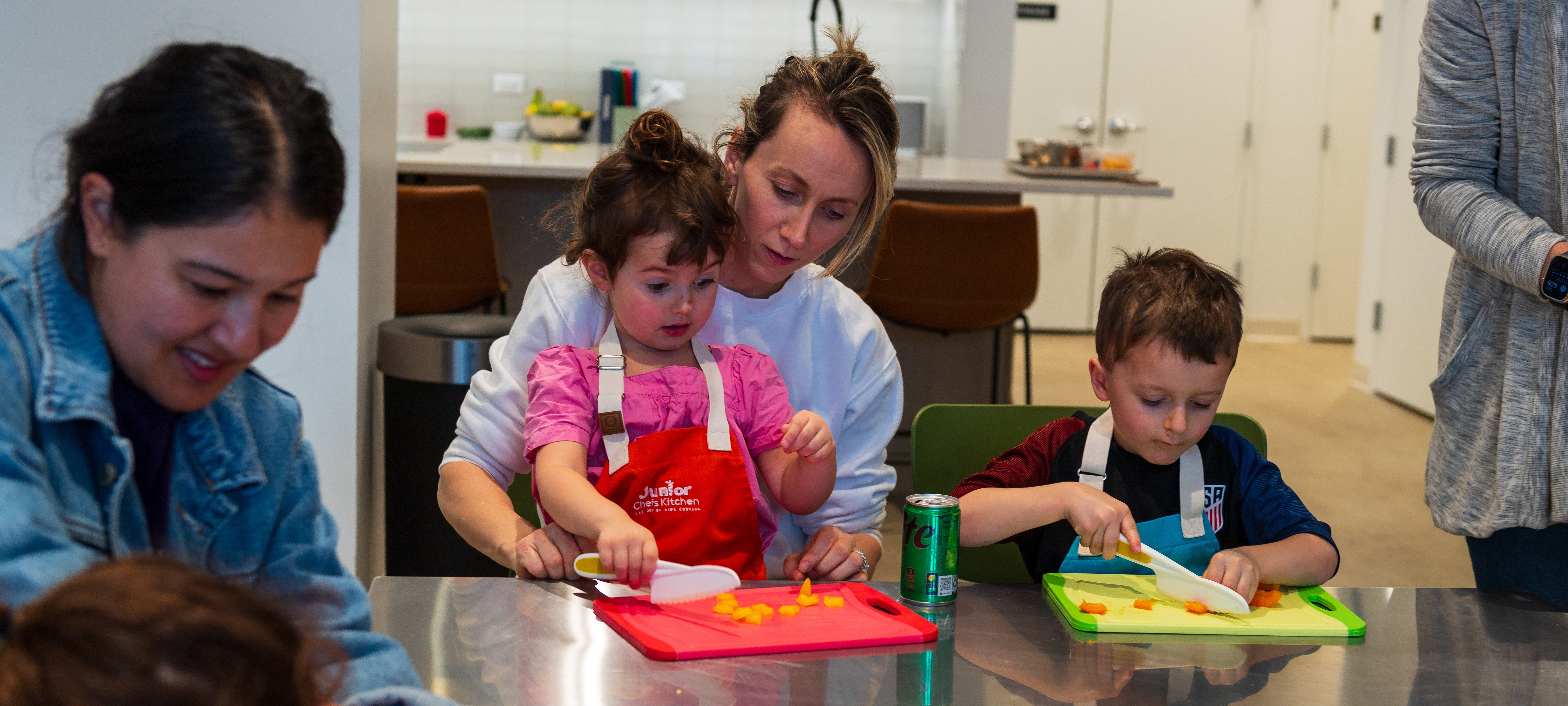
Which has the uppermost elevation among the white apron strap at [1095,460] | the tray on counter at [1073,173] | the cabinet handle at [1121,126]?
the cabinet handle at [1121,126]

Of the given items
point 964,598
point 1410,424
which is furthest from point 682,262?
point 1410,424

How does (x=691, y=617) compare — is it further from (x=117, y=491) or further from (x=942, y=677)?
(x=117, y=491)

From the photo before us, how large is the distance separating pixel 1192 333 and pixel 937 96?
5317 mm

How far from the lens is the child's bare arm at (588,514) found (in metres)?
1.11

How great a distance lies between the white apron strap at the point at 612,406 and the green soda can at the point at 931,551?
13.0 inches

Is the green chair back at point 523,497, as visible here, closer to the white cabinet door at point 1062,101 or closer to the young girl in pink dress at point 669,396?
the young girl in pink dress at point 669,396

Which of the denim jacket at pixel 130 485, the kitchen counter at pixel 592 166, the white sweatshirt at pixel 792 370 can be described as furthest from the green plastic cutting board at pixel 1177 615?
the kitchen counter at pixel 592 166

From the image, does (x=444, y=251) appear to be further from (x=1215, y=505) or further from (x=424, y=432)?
(x=1215, y=505)

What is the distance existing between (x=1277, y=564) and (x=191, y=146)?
3.59 ft

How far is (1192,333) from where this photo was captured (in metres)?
1.37

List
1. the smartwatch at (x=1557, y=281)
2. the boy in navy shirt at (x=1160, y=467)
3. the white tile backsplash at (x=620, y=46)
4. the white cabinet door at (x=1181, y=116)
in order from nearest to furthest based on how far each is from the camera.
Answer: the boy in navy shirt at (x=1160, y=467), the smartwatch at (x=1557, y=281), the white tile backsplash at (x=620, y=46), the white cabinet door at (x=1181, y=116)

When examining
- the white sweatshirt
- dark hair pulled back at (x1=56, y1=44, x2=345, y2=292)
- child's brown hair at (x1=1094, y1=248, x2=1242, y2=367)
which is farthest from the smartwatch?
dark hair pulled back at (x1=56, y1=44, x2=345, y2=292)

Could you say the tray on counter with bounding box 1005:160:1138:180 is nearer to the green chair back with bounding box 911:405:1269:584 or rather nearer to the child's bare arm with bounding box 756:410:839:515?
the green chair back with bounding box 911:405:1269:584

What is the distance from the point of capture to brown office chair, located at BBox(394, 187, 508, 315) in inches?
134
